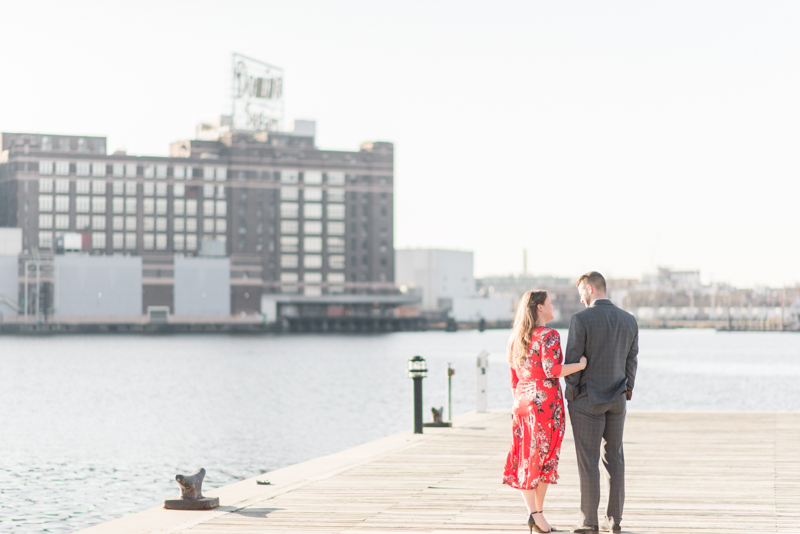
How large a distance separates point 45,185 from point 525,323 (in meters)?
199

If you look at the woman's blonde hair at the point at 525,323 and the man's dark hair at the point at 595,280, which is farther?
the man's dark hair at the point at 595,280

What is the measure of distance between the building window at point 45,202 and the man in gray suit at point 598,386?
19896cm

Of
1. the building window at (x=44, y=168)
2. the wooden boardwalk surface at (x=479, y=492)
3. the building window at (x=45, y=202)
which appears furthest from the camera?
the building window at (x=45, y=202)

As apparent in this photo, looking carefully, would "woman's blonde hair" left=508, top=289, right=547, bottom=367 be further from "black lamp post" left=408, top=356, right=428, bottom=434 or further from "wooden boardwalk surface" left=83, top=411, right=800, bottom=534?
"black lamp post" left=408, top=356, right=428, bottom=434

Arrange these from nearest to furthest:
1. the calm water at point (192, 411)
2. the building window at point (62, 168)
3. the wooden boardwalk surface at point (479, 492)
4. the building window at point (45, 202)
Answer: the wooden boardwalk surface at point (479, 492), the calm water at point (192, 411), the building window at point (45, 202), the building window at point (62, 168)

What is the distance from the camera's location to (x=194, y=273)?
18738 cm

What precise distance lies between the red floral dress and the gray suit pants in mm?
200

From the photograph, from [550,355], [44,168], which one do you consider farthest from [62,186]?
[550,355]

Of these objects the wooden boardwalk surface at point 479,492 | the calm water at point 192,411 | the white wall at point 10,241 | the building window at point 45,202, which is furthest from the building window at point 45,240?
the wooden boardwalk surface at point 479,492

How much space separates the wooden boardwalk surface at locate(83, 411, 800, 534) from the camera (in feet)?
35.2

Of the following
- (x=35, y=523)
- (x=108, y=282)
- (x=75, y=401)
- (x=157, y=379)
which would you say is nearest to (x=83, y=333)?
(x=108, y=282)

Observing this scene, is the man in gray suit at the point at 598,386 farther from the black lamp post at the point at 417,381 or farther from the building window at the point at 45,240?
the building window at the point at 45,240

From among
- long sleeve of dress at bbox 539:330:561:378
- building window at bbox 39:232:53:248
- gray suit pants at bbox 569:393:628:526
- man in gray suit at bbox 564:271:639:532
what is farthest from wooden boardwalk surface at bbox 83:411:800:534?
building window at bbox 39:232:53:248

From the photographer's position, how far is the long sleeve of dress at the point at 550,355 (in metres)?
9.59
